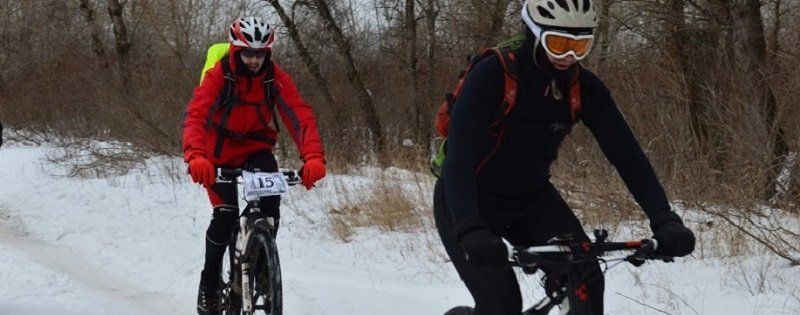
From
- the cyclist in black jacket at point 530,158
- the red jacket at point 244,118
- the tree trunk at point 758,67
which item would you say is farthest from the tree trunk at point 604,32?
the cyclist in black jacket at point 530,158

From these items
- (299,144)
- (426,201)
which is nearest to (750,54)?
(426,201)

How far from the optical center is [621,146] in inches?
123

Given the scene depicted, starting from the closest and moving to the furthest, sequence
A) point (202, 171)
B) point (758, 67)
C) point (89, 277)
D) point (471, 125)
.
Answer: point (471, 125) → point (202, 171) → point (89, 277) → point (758, 67)

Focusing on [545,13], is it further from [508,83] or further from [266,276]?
[266,276]

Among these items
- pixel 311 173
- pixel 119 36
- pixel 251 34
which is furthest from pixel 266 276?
pixel 119 36

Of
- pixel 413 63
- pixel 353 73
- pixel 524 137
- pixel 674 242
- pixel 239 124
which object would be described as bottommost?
pixel 353 73

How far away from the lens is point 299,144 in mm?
4836

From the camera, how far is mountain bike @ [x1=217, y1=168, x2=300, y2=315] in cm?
432

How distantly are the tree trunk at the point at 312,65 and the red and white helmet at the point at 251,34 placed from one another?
40.3 ft

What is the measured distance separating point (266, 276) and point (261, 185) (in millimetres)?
492

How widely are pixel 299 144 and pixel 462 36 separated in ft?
40.0

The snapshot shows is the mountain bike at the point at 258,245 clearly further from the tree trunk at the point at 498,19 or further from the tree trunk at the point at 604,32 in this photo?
the tree trunk at the point at 498,19

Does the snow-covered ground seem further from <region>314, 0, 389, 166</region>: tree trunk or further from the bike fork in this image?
<region>314, 0, 389, 166</region>: tree trunk

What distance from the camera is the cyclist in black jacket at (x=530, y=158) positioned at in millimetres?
2842
